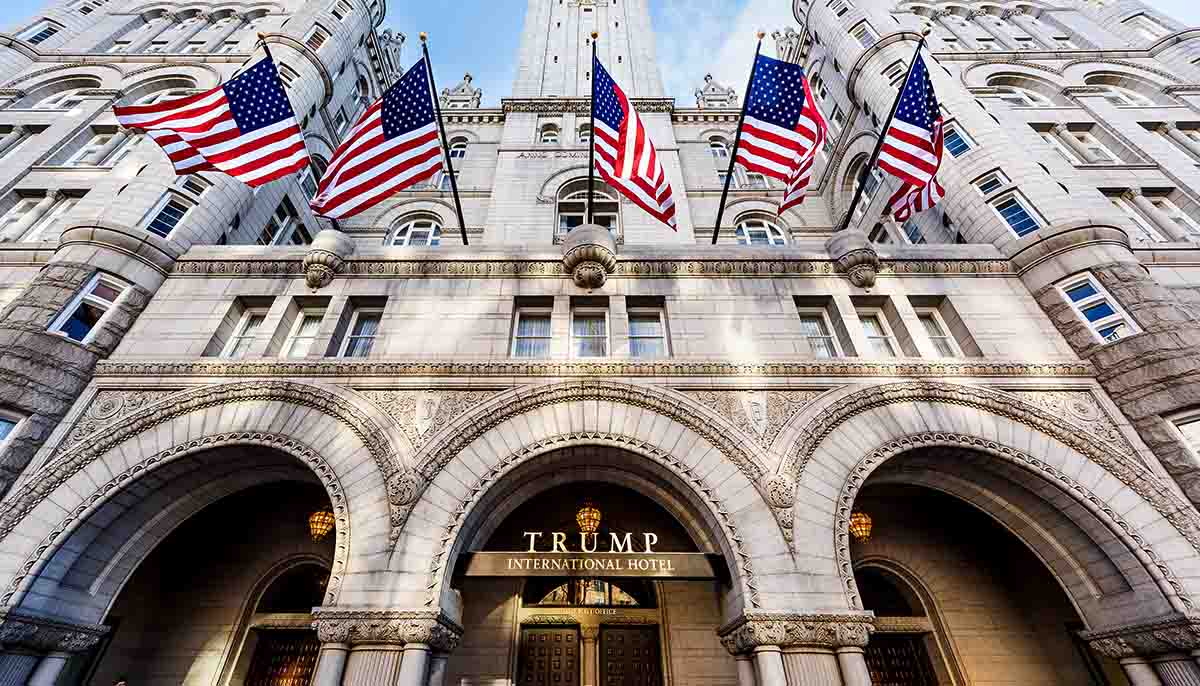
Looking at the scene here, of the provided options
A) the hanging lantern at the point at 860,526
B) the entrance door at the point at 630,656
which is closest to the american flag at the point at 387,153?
the entrance door at the point at 630,656

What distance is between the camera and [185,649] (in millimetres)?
10680

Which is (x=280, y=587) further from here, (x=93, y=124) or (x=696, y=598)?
(x=93, y=124)

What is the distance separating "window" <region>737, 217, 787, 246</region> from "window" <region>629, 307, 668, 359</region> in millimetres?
9862

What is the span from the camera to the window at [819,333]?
11.4 m

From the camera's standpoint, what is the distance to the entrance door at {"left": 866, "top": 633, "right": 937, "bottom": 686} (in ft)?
35.9

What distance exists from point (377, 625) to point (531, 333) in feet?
21.9

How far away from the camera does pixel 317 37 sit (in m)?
21.1

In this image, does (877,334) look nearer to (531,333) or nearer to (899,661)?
(899,661)

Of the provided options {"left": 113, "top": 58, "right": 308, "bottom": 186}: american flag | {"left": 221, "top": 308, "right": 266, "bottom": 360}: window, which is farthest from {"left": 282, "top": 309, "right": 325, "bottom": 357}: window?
{"left": 113, "top": 58, "right": 308, "bottom": 186}: american flag

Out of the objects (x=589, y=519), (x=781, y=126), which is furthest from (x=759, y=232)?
(x=589, y=519)

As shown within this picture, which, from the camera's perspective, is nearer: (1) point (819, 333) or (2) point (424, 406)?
(2) point (424, 406)

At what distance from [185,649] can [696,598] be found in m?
11.6

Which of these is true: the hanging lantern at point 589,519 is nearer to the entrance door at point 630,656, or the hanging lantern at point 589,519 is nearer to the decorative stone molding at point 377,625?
the entrance door at point 630,656

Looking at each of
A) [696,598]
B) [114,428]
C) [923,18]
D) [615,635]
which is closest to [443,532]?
[615,635]
